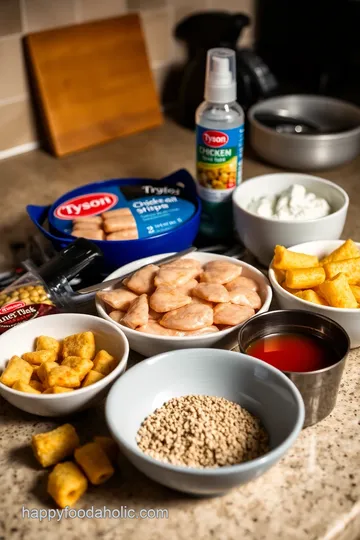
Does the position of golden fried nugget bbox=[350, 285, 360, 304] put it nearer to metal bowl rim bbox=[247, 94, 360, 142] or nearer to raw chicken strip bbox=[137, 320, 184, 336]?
raw chicken strip bbox=[137, 320, 184, 336]

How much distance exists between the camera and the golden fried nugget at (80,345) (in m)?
0.91

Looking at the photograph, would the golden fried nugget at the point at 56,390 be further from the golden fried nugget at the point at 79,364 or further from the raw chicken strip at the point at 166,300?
the raw chicken strip at the point at 166,300

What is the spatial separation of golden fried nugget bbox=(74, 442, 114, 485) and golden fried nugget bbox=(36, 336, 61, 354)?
0.60 ft

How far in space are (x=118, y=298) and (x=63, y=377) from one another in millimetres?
187

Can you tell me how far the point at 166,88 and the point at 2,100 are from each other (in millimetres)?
518

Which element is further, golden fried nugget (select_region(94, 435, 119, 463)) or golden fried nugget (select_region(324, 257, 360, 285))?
golden fried nugget (select_region(324, 257, 360, 285))

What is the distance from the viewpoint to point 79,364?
0.88 m

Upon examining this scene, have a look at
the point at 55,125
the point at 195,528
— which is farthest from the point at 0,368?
the point at 55,125

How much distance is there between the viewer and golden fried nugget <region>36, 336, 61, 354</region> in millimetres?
933

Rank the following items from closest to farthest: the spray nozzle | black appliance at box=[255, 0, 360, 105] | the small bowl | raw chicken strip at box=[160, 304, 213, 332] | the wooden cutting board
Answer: the small bowl → raw chicken strip at box=[160, 304, 213, 332] → the spray nozzle → the wooden cutting board → black appliance at box=[255, 0, 360, 105]

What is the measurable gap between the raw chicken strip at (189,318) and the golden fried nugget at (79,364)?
4.9 inches

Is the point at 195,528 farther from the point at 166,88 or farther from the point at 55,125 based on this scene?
the point at 166,88

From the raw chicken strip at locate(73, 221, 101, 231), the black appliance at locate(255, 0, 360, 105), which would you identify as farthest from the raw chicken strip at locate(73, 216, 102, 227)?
the black appliance at locate(255, 0, 360, 105)

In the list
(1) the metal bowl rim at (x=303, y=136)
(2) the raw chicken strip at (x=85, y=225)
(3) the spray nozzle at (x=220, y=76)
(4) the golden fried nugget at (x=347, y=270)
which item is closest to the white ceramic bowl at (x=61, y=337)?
(2) the raw chicken strip at (x=85, y=225)
